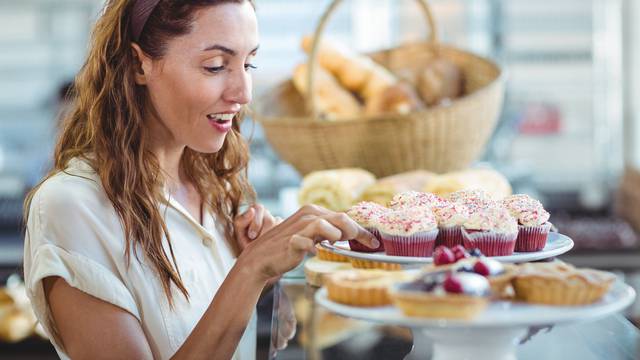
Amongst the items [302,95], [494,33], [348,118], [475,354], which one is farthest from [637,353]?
[494,33]

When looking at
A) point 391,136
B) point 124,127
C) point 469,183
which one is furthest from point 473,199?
point 391,136

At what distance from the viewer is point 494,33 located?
222 inches

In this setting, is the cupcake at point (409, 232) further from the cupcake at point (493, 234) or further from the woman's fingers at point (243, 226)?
the woman's fingers at point (243, 226)

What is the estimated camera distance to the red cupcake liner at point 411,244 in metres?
1.44

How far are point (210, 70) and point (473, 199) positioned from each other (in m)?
0.53

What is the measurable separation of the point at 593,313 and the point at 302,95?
2.36m

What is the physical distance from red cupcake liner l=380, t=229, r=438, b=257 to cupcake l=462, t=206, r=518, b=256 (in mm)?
→ 60

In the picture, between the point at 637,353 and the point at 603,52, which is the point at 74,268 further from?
the point at 603,52

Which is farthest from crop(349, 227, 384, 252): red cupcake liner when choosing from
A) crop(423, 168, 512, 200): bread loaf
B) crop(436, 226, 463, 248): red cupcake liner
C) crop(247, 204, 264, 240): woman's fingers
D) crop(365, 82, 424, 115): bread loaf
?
crop(365, 82, 424, 115): bread loaf

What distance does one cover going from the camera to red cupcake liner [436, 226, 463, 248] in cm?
151

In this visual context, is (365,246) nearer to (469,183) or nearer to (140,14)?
(140,14)

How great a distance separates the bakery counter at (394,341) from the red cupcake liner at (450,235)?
19cm

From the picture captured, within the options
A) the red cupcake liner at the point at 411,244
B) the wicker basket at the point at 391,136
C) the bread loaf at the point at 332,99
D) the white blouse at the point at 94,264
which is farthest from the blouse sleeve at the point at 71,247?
the bread loaf at the point at 332,99

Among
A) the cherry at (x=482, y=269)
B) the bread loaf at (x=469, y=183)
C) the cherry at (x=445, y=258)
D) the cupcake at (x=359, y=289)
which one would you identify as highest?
the cherry at (x=482, y=269)
